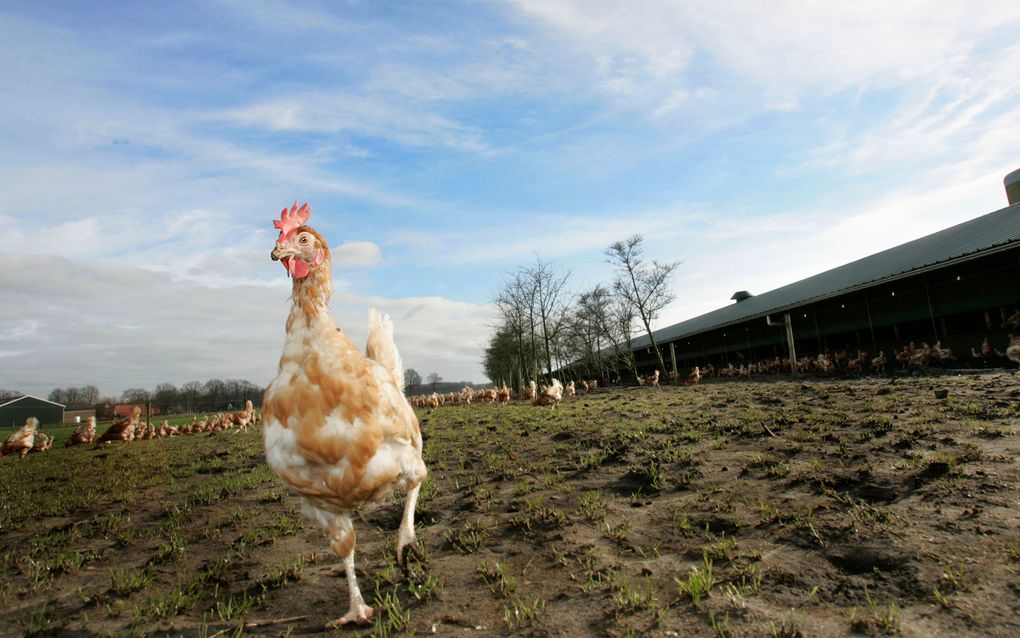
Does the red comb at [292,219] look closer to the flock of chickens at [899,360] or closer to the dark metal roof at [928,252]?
the flock of chickens at [899,360]

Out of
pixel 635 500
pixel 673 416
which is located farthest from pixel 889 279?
pixel 635 500

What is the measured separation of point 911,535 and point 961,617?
1.05 metres

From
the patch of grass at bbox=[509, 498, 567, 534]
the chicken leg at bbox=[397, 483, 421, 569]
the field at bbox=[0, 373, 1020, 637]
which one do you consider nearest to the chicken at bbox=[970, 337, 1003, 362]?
the field at bbox=[0, 373, 1020, 637]

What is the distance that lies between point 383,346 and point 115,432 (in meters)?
23.3

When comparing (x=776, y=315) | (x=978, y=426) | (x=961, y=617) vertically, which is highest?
(x=776, y=315)

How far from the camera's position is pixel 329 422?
3625 millimetres

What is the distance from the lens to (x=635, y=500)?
558 cm

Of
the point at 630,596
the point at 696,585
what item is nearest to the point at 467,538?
the point at 630,596

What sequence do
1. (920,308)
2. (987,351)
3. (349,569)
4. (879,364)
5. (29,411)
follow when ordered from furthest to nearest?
(29,411)
(920,308)
(879,364)
(987,351)
(349,569)

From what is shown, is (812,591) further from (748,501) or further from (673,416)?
(673,416)

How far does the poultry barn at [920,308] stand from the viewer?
17.6m

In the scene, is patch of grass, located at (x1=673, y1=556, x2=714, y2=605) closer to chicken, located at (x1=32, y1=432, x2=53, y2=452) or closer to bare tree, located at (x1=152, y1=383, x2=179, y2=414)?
chicken, located at (x1=32, y1=432, x2=53, y2=452)

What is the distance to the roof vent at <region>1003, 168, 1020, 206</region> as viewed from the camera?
31.7m

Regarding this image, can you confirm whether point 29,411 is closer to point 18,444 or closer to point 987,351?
point 18,444
